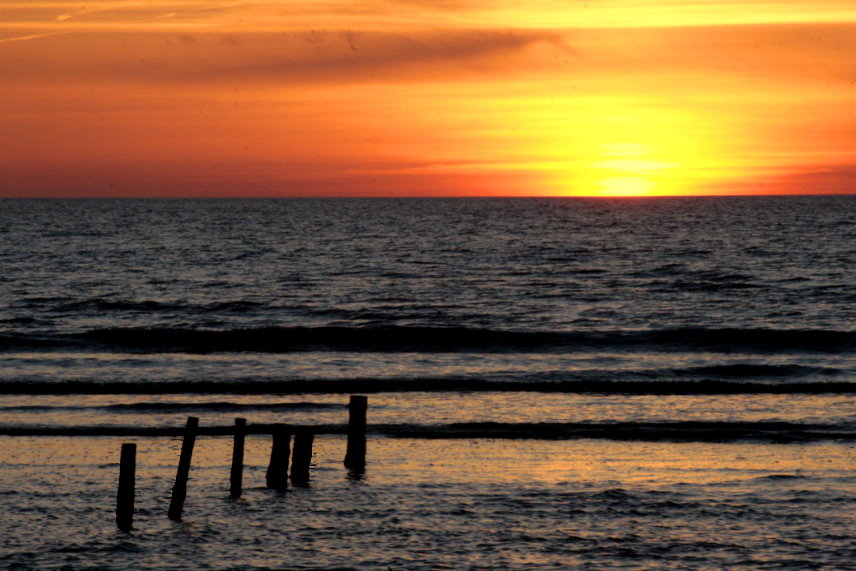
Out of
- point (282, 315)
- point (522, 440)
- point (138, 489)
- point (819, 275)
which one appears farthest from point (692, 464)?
point (819, 275)

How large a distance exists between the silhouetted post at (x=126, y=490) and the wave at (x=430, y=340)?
2321cm

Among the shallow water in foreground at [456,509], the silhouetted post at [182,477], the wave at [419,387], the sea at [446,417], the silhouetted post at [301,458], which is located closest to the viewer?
the shallow water in foreground at [456,509]

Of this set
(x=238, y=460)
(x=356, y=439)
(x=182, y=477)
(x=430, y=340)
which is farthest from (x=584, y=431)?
(x=430, y=340)

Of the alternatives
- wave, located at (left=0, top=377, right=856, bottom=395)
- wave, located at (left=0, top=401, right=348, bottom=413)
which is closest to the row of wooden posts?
wave, located at (left=0, top=401, right=348, bottom=413)

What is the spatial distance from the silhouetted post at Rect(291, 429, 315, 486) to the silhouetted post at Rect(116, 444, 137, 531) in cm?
344

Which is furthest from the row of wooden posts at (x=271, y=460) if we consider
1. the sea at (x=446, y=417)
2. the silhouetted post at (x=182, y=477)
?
the sea at (x=446, y=417)

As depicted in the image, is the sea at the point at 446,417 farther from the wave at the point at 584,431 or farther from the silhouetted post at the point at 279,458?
the silhouetted post at the point at 279,458

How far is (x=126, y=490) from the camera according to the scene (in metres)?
15.5

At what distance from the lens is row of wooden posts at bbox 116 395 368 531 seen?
51.1 feet

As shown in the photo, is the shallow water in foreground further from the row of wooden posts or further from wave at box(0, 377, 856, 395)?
wave at box(0, 377, 856, 395)

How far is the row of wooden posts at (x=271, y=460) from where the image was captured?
51.1ft

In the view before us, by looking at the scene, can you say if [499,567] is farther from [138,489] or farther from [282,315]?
[282,315]

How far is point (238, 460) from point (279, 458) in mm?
897

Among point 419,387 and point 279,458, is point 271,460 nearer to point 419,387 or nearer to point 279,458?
point 279,458
